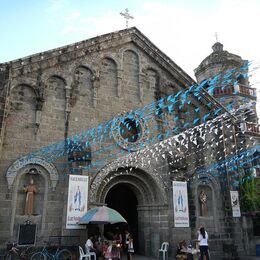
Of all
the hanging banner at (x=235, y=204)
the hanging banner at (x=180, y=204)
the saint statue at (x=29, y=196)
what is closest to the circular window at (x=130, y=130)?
the hanging banner at (x=180, y=204)

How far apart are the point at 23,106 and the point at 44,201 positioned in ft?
A: 13.9

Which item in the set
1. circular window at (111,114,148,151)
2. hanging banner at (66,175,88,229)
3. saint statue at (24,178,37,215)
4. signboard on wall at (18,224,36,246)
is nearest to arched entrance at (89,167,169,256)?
hanging banner at (66,175,88,229)

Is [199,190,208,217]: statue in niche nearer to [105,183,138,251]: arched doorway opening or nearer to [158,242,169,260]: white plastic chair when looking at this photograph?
[158,242,169,260]: white plastic chair

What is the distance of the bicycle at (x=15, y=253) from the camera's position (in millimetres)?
10359

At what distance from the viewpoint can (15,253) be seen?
1040cm

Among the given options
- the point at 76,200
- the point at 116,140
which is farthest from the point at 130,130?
the point at 76,200

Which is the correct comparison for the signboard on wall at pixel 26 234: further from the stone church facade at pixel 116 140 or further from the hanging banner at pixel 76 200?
the hanging banner at pixel 76 200

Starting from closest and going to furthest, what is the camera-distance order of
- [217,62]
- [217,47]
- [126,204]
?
[126,204] < [217,62] < [217,47]

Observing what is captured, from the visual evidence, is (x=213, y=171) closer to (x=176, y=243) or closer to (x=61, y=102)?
(x=176, y=243)

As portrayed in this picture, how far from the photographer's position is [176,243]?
13.5m

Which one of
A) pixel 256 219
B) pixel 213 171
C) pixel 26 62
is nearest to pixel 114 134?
pixel 26 62

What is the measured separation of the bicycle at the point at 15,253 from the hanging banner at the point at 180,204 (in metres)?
6.84

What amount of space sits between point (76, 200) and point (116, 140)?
3.49m

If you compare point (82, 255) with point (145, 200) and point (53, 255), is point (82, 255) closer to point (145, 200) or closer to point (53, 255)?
point (53, 255)
